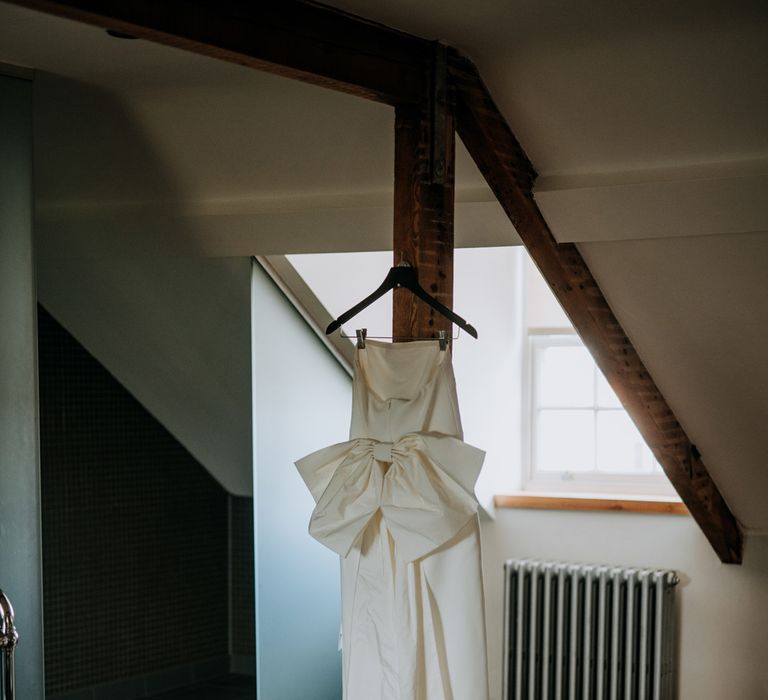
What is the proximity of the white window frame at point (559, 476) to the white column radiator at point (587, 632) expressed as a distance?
42 cm

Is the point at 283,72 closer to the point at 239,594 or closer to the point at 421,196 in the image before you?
the point at 421,196

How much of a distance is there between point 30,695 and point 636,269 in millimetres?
2159

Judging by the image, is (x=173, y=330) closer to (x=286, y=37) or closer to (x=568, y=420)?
(x=568, y=420)

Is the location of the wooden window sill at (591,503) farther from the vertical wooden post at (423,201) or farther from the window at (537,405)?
the vertical wooden post at (423,201)

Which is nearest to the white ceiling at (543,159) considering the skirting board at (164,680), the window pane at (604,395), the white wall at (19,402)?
the white wall at (19,402)

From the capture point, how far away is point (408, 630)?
2684 millimetres

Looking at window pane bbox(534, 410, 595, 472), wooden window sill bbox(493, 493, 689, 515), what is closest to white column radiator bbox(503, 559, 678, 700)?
wooden window sill bbox(493, 493, 689, 515)

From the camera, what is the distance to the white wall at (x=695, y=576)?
4215mm

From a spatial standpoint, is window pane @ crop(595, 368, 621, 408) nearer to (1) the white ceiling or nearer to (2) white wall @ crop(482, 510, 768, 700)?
→ (2) white wall @ crop(482, 510, 768, 700)

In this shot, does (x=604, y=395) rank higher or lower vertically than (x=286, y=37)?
lower

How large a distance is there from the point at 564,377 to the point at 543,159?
1.80 m

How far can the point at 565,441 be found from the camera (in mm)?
4820

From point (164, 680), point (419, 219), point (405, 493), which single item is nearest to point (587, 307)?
point (419, 219)

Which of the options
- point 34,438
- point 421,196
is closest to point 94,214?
point 34,438
